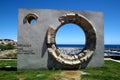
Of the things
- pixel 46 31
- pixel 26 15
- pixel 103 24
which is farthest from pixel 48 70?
pixel 103 24

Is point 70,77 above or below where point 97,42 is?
below

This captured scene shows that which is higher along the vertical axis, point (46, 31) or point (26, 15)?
point (26, 15)

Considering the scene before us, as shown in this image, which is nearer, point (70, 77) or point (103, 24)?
point (70, 77)

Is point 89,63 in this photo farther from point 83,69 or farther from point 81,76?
point 81,76

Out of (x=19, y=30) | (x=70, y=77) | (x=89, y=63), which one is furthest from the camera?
(x=89, y=63)

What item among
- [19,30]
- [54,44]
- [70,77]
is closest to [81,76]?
[70,77]

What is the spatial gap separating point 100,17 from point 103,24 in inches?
18.6

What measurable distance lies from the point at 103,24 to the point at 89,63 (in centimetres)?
256

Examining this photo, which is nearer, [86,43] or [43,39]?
[43,39]

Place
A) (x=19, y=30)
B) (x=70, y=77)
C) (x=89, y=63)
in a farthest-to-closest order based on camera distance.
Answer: (x=89, y=63) → (x=19, y=30) → (x=70, y=77)

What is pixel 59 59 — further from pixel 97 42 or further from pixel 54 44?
pixel 97 42

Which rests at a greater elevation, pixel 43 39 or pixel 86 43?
pixel 43 39

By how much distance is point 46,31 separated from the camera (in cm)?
1118

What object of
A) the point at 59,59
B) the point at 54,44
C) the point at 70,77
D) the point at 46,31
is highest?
the point at 46,31
